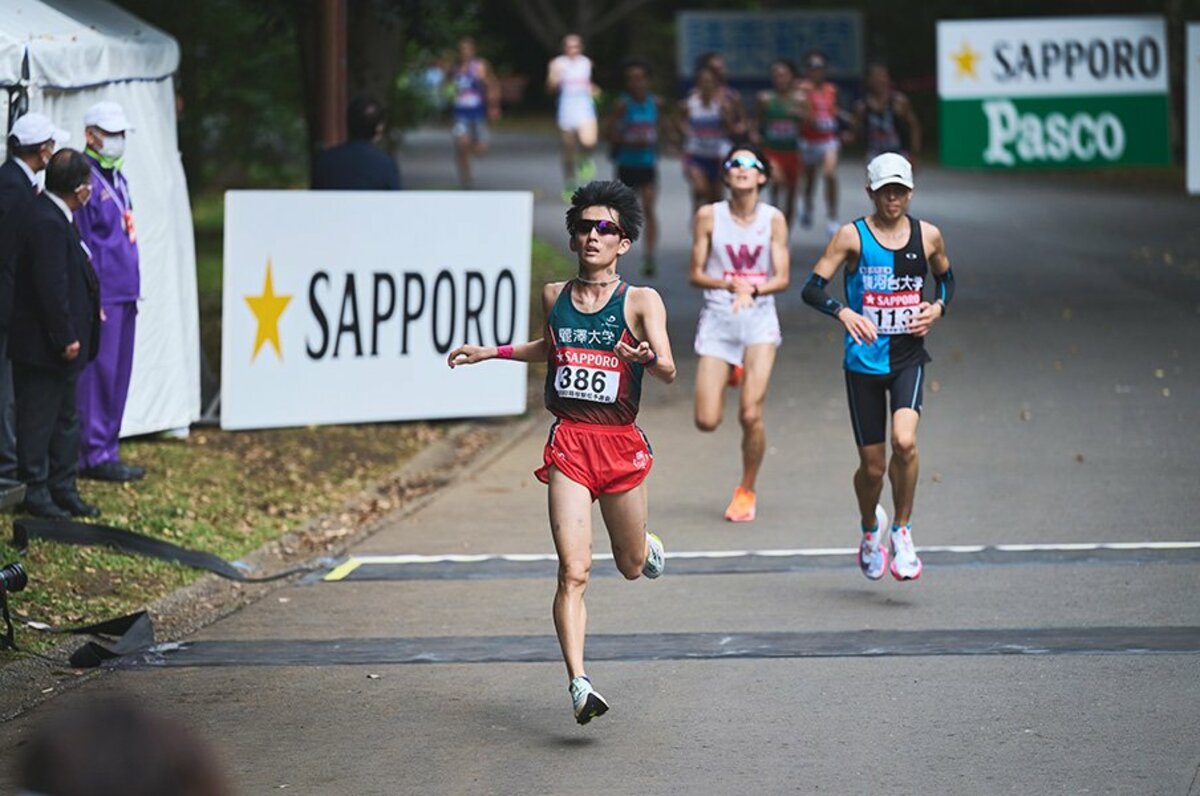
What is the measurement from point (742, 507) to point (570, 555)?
4.06 m

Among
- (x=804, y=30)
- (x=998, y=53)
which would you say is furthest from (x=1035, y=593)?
(x=804, y=30)

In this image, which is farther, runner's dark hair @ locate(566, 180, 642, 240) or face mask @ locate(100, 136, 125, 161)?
face mask @ locate(100, 136, 125, 161)

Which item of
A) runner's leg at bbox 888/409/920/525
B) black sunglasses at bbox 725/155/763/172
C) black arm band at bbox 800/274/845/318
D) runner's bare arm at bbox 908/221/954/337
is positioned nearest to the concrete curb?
black sunglasses at bbox 725/155/763/172

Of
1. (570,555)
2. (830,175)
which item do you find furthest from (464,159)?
(570,555)

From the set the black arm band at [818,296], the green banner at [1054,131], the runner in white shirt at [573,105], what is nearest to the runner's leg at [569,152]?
the runner in white shirt at [573,105]

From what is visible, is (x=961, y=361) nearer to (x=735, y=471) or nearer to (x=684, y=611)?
(x=735, y=471)

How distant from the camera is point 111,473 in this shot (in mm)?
11898

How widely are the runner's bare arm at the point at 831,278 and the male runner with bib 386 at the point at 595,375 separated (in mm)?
1913

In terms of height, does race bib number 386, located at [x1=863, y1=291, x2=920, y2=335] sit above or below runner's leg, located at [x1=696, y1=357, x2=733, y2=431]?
above

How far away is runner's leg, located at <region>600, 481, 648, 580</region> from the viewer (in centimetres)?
739

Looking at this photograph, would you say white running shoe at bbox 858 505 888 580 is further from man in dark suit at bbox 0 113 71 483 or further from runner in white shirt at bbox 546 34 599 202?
runner in white shirt at bbox 546 34 599 202

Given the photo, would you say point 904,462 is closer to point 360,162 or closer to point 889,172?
point 889,172

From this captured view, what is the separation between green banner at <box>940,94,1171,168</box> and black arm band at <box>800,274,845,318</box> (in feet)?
41.5

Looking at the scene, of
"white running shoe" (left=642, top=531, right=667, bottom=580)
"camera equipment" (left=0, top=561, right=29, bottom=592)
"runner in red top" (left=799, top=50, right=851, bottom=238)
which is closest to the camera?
"white running shoe" (left=642, top=531, right=667, bottom=580)
